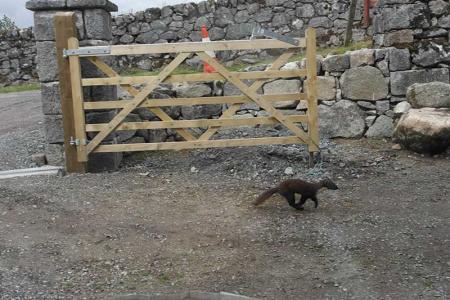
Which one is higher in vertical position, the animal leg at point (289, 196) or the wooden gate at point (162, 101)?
the wooden gate at point (162, 101)

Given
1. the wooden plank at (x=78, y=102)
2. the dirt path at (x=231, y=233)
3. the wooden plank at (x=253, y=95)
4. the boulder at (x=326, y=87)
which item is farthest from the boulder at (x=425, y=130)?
the wooden plank at (x=78, y=102)

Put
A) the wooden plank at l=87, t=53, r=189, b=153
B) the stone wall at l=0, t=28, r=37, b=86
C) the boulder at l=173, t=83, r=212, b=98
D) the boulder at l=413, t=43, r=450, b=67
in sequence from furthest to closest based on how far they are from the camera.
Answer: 1. the stone wall at l=0, t=28, r=37, b=86
2. the boulder at l=173, t=83, r=212, b=98
3. the boulder at l=413, t=43, r=450, b=67
4. the wooden plank at l=87, t=53, r=189, b=153

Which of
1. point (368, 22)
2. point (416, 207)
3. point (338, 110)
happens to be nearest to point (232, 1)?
point (368, 22)

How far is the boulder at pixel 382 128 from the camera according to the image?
25.2 ft

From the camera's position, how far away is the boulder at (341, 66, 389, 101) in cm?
766

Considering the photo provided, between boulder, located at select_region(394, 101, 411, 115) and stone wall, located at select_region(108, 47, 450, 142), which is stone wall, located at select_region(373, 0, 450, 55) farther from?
boulder, located at select_region(394, 101, 411, 115)

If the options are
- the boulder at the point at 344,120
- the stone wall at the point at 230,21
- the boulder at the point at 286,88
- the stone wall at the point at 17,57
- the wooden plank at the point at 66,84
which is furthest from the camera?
the stone wall at the point at 17,57

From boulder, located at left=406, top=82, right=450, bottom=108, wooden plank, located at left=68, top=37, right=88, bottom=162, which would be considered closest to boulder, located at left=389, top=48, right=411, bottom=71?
boulder, located at left=406, top=82, right=450, bottom=108

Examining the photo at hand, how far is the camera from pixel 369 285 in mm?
3811

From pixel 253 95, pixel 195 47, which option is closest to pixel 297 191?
pixel 253 95

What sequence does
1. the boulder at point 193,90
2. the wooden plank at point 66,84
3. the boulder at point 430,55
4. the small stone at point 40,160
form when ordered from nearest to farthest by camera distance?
1. the wooden plank at point 66,84
2. the small stone at point 40,160
3. the boulder at point 430,55
4. the boulder at point 193,90

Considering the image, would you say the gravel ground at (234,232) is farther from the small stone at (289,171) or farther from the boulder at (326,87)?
the boulder at (326,87)

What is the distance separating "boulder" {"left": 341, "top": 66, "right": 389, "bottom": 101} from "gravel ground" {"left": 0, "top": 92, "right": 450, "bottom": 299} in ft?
3.72

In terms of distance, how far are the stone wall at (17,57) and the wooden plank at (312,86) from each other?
38.8ft
